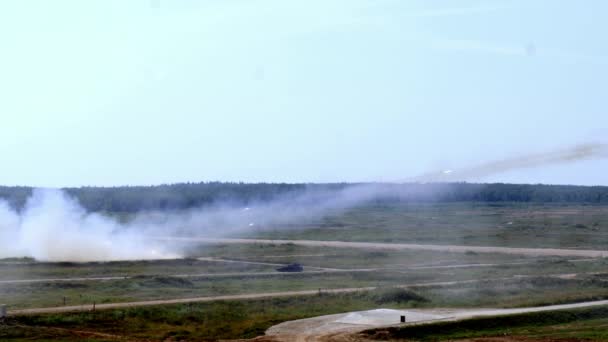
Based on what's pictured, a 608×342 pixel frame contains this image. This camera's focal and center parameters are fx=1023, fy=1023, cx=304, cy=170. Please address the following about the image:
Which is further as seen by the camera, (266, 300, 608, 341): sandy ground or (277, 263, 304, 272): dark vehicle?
(277, 263, 304, 272): dark vehicle

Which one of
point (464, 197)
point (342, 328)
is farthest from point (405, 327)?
point (464, 197)

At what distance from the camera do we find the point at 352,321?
45.2 m

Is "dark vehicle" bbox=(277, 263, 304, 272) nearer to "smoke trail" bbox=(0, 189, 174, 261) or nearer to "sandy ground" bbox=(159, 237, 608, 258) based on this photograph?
"smoke trail" bbox=(0, 189, 174, 261)

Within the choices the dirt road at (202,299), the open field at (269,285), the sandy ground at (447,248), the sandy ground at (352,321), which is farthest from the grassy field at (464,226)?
the sandy ground at (352,321)

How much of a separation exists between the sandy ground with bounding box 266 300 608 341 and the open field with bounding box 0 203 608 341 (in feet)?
5.12

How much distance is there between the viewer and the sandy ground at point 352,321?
42.4m

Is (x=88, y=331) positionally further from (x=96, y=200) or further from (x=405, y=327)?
(x=96, y=200)

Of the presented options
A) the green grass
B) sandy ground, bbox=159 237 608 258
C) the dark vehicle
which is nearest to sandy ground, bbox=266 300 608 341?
the green grass

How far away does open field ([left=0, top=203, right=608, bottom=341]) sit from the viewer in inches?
1826

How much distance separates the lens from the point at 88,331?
145ft

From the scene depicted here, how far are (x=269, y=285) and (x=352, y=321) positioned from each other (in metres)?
18.7

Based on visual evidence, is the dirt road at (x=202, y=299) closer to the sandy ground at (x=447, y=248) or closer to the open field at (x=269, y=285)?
the open field at (x=269, y=285)

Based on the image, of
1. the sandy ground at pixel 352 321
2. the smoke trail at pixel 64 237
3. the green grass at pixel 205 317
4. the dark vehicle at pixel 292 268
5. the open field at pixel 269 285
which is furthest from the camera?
the smoke trail at pixel 64 237

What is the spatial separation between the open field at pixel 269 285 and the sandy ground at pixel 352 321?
1.56 metres
